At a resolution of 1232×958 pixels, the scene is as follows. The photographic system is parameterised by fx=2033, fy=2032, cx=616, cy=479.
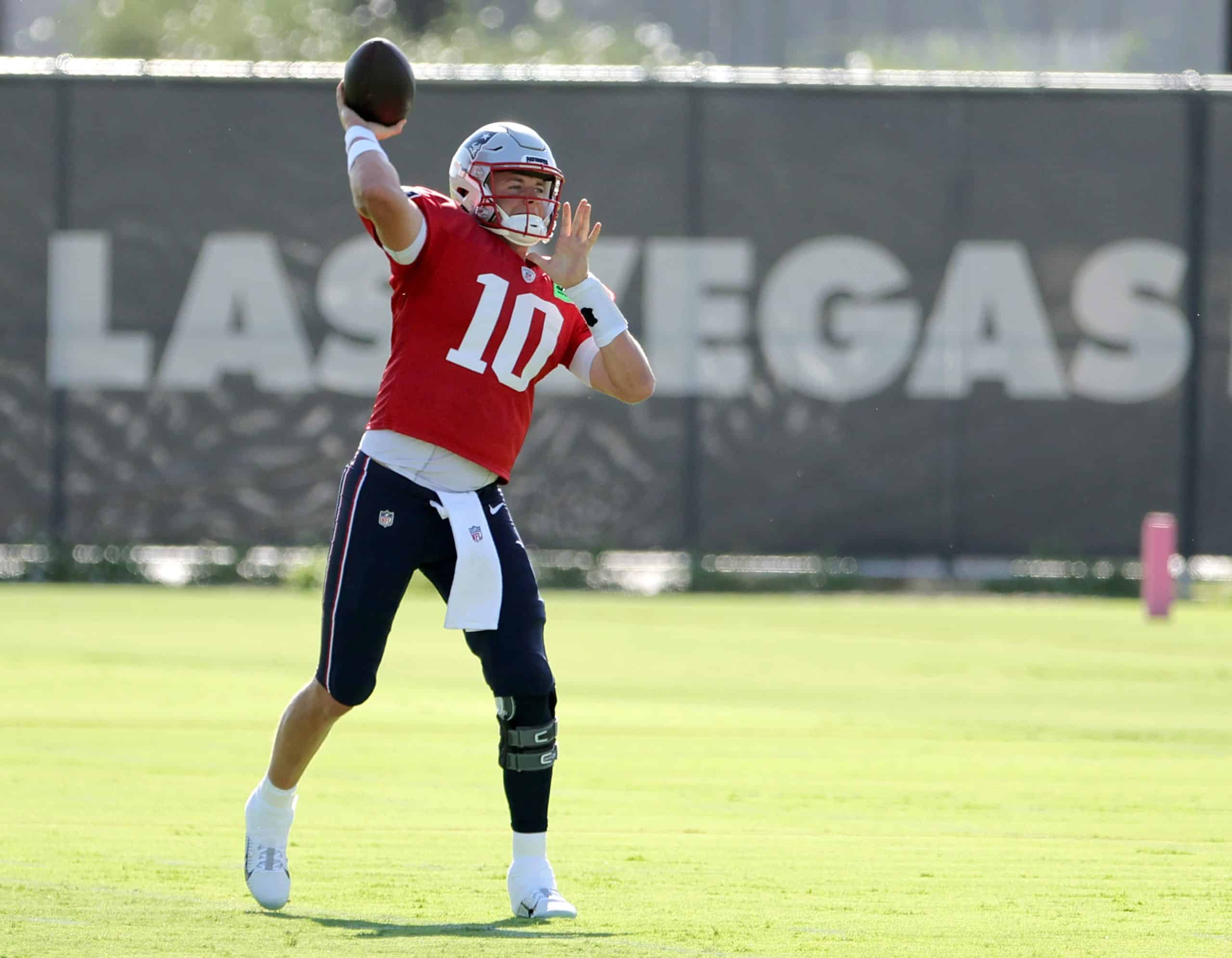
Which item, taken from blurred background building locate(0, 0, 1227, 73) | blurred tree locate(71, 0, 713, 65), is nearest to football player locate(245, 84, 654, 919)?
blurred background building locate(0, 0, 1227, 73)

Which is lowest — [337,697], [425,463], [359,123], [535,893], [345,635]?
[535,893]

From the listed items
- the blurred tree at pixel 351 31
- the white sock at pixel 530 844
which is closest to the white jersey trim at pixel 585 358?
the white sock at pixel 530 844

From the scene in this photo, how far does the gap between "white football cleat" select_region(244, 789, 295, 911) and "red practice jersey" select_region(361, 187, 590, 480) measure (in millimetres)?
1154

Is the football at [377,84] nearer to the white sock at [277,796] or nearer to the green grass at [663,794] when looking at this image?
the white sock at [277,796]

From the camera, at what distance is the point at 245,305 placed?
16.4m

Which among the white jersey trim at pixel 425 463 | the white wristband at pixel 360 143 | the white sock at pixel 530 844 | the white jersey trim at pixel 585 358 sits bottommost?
the white sock at pixel 530 844

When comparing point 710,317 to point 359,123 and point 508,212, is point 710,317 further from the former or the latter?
point 359,123

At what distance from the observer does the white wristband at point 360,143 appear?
5.66 m

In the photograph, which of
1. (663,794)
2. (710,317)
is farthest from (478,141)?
(710,317)

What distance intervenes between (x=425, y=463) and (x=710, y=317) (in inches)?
424

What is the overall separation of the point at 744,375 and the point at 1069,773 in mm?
8389

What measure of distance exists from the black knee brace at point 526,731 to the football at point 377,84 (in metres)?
1.72

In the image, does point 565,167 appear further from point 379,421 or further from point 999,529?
point 379,421

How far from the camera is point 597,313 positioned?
19.5ft
